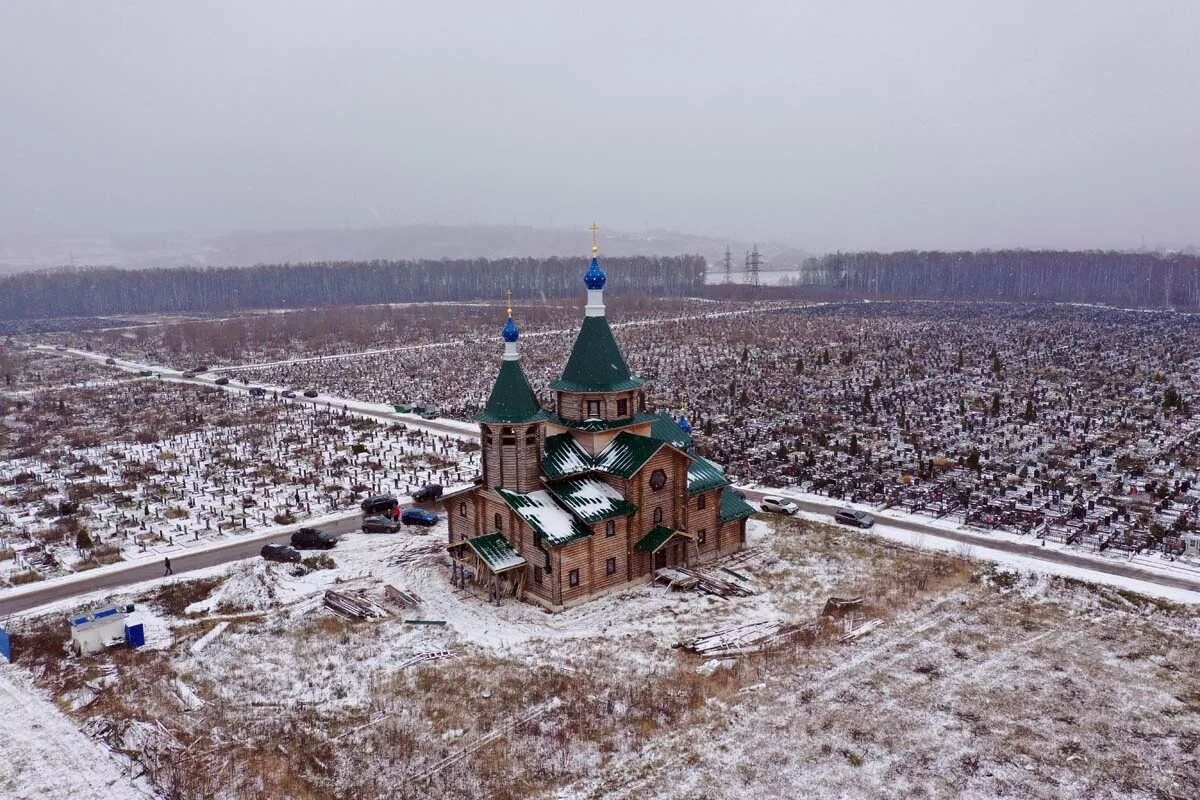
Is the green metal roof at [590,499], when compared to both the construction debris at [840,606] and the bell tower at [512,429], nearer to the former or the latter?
the bell tower at [512,429]

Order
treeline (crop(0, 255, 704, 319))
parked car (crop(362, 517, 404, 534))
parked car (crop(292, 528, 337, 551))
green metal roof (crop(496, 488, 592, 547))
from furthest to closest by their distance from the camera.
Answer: treeline (crop(0, 255, 704, 319)) → parked car (crop(362, 517, 404, 534)) → parked car (crop(292, 528, 337, 551)) → green metal roof (crop(496, 488, 592, 547))

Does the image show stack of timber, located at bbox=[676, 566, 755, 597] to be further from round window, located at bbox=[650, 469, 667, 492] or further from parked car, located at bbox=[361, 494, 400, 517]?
parked car, located at bbox=[361, 494, 400, 517]

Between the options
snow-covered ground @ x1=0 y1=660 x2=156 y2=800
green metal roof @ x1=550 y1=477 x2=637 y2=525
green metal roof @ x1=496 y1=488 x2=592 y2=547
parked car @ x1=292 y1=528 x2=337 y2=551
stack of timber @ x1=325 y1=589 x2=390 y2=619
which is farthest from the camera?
parked car @ x1=292 y1=528 x2=337 y2=551

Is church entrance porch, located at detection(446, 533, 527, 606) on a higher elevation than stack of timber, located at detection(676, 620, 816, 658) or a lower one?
higher

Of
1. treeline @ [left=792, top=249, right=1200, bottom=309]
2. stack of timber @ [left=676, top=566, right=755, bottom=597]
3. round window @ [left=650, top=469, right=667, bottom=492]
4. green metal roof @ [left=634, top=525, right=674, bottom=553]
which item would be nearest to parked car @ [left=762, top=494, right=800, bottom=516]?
stack of timber @ [left=676, top=566, right=755, bottom=597]

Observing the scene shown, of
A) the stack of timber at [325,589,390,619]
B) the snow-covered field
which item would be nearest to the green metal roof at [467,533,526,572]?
the snow-covered field

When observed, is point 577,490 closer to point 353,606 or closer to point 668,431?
point 668,431

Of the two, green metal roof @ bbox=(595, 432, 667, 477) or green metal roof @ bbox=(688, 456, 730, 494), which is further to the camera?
green metal roof @ bbox=(688, 456, 730, 494)

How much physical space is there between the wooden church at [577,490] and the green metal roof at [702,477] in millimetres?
44

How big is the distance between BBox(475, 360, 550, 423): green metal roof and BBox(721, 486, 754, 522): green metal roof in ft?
24.1

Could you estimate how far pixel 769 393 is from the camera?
49.9 metres

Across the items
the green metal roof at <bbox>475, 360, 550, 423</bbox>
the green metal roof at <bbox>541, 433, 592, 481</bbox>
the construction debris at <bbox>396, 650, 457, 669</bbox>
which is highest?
the green metal roof at <bbox>475, 360, 550, 423</bbox>

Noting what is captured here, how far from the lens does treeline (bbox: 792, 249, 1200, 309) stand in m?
117

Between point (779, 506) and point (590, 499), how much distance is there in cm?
1003
